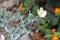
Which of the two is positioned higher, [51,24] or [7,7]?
[7,7]

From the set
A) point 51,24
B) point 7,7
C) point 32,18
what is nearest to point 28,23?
point 32,18

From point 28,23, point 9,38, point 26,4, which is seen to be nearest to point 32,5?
point 26,4

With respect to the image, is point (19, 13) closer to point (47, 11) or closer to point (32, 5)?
point (32, 5)

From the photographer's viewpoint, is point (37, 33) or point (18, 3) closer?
point (37, 33)

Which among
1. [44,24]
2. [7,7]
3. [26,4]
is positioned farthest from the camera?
[7,7]

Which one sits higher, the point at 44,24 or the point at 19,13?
the point at 19,13

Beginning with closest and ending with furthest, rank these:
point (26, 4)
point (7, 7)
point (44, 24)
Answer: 1. point (44, 24)
2. point (26, 4)
3. point (7, 7)

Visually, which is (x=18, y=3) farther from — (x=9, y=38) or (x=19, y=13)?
(x=9, y=38)

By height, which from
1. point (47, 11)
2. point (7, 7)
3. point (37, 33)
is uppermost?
point (7, 7)

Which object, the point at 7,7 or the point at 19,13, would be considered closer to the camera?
the point at 19,13
